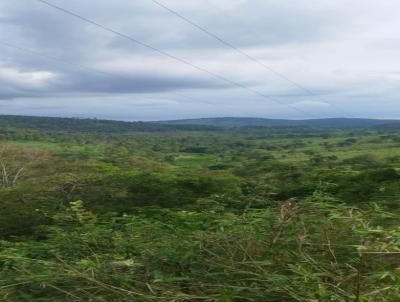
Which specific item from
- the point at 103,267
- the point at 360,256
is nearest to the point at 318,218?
the point at 360,256

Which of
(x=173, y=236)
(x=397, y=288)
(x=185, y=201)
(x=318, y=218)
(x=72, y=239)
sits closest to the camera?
(x=397, y=288)

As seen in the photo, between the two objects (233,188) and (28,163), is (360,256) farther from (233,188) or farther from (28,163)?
(28,163)

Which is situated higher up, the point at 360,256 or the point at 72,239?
the point at 360,256

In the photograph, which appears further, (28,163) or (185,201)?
(28,163)

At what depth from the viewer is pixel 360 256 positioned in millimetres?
3336

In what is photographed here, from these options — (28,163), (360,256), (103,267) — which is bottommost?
(28,163)

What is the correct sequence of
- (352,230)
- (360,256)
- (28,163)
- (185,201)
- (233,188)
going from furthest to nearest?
1. (28,163)
2. (233,188)
3. (185,201)
4. (352,230)
5. (360,256)

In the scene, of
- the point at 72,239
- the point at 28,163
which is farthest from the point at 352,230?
the point at 28,163

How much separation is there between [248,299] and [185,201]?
14.6 m

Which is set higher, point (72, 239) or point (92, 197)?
point (72, 239)

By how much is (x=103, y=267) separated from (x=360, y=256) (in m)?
2.02

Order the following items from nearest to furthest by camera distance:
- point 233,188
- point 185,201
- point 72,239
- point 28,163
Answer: point 72,239 → point 185,201 → point 233,188 → point 28,163

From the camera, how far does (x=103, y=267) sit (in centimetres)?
407

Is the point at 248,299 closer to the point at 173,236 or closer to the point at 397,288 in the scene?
the point at 397,288
